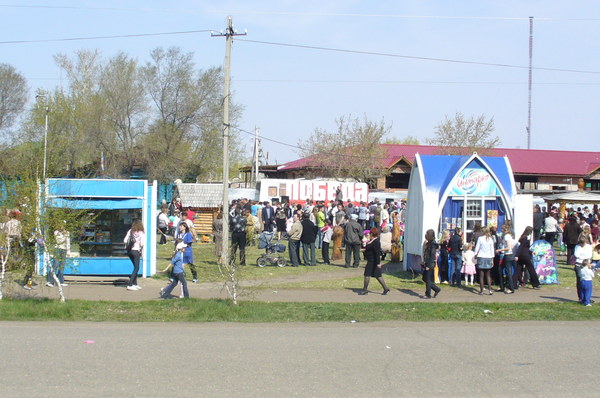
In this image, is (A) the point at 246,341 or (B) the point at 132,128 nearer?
(A) the point at 246,341

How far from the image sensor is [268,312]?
1291cm

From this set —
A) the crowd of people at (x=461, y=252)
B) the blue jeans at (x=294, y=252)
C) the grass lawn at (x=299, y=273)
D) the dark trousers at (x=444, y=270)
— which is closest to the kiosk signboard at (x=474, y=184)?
the crowd of people at (x=461, y=252)

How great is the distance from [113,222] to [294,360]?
10334 millimetres

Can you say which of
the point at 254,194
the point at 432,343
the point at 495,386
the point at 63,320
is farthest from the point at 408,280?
the point at 254,194

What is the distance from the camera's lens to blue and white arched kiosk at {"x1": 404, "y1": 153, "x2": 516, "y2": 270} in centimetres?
1838

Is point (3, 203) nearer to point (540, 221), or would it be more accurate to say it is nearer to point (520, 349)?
point (520, 349)

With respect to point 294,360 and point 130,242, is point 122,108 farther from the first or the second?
point 294,360

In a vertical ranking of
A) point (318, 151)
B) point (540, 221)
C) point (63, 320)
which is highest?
point (318, 151)

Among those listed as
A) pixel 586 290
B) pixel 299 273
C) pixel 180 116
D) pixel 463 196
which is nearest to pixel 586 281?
pixel 586 290

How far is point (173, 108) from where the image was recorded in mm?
49406

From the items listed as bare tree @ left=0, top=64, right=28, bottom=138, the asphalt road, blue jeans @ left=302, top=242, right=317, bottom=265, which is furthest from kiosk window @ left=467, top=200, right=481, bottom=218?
bare tree @ left=0, top=64, right=28, bottom=138

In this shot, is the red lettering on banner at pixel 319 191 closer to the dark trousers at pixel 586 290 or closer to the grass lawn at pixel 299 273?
the grass lawn at pixel 299 273

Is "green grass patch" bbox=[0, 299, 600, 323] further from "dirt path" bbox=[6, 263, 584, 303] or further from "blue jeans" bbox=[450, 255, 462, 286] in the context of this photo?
"blue jeans" bbox=[450, 255, 462, 286]

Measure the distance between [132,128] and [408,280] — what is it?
34.9m
